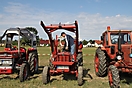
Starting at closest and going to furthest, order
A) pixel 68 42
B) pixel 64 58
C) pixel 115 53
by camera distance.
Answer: pixel 64 58
pixel 115 53
pixel 68 42

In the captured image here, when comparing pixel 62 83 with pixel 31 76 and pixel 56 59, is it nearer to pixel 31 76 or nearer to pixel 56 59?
pixel 56 59

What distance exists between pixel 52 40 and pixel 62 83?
2.04m

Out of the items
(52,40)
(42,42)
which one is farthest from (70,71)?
(42,42)

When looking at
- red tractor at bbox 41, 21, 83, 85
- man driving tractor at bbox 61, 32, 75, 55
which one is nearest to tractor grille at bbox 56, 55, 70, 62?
red tractor at bbox 41, 21, 83, 85

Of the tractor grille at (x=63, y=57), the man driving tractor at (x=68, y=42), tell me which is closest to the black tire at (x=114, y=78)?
the tractor grille at (x=63, y=57)

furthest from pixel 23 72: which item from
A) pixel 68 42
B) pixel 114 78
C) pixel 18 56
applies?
pixel 114 78

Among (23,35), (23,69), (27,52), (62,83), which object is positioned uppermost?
(23,35)

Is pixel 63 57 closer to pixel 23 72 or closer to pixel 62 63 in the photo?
pixel 62 63

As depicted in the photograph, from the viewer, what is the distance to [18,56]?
8344 millimetres

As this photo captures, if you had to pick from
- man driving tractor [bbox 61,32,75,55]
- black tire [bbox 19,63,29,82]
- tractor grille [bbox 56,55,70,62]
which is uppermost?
man driving tractor [bbox 61,32,75,55]

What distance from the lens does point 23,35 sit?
9180 mm

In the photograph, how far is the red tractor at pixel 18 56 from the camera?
749 centimetres

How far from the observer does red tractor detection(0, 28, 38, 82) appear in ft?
24.6

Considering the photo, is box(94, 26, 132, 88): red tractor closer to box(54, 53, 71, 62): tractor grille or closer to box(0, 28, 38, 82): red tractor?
box(54, 53, 71, 62): tractor grille
